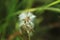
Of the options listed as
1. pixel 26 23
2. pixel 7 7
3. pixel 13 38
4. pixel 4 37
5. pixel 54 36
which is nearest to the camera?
pixel 26 23

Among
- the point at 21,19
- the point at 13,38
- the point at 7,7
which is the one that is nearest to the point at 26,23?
the point at 21,19

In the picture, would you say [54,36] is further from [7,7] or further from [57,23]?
[7,7]

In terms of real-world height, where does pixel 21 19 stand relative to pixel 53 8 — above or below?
below

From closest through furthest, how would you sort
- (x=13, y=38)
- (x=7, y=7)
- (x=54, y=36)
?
1. (x=13, y=38)
2. (x=7, y=7)
3. (x=54, y=36)

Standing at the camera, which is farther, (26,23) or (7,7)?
(7,7)

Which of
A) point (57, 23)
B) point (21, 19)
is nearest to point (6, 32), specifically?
point (21, 19)

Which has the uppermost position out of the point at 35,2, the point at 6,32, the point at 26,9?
the point at 35,2
